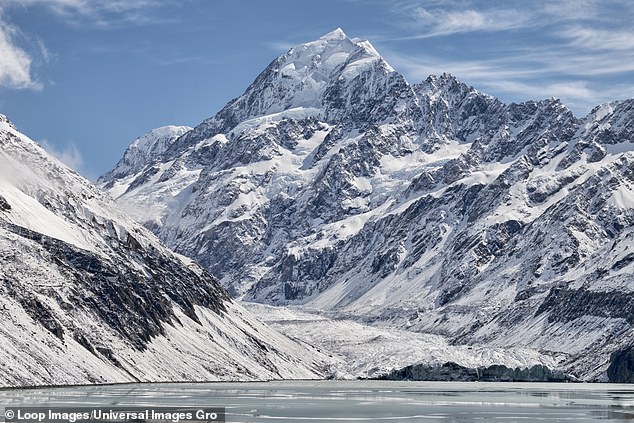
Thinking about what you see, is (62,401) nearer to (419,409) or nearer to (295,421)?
(295,421)

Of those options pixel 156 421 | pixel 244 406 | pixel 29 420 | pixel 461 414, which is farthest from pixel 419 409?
pixel 29 420

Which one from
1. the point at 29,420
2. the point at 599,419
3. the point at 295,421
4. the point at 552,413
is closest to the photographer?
the point at 29,420

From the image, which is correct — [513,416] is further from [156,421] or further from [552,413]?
[156,421]

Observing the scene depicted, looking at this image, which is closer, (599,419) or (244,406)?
(599,419)

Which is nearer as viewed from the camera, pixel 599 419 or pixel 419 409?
pixel 599 419

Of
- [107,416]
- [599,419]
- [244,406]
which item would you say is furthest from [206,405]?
[599,419]

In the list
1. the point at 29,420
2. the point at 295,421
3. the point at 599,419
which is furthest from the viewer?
the point at 599,419

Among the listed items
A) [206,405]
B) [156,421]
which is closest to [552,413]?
[206,405]

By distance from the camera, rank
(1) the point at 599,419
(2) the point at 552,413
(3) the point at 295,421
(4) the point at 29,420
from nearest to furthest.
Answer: (4) the point at 29,420, (3) the point at 295,421, (1) the point at 599,419, (2) the point at 552,413

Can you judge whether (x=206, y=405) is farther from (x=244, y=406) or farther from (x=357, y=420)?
(x=357, y=420)

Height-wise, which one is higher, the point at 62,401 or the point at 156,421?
the point at 62,401
